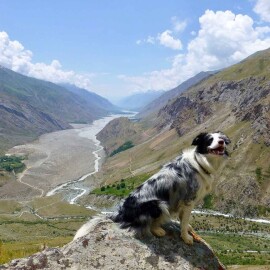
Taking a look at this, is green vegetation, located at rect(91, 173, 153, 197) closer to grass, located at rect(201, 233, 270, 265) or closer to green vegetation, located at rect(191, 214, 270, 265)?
green vegetation, located at rect(191, 214, 270, 265)

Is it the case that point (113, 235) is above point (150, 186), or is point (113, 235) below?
below

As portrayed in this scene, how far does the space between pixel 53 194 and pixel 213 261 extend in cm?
17077

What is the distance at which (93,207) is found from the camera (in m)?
153

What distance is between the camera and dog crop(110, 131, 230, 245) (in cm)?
1027

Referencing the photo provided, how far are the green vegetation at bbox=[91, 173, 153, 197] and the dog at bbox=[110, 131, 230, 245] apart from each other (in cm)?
14545

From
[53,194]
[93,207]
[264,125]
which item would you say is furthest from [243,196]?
[53,194]

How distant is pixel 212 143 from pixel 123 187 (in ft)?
519

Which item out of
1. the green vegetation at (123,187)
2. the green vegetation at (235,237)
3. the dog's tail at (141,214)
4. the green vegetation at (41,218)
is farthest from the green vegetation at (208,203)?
the dog's tail at (141,214)

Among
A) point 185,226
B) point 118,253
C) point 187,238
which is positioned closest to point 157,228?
point 185,226

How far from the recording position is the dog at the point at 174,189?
10.3 meters

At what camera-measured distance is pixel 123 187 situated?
167 m

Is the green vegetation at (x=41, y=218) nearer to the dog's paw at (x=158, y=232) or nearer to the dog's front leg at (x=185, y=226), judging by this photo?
the dog's front leg at (x=185, y=226)

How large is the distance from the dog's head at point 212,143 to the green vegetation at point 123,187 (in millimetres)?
145679

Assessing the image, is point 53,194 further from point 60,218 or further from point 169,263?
point 169,263
